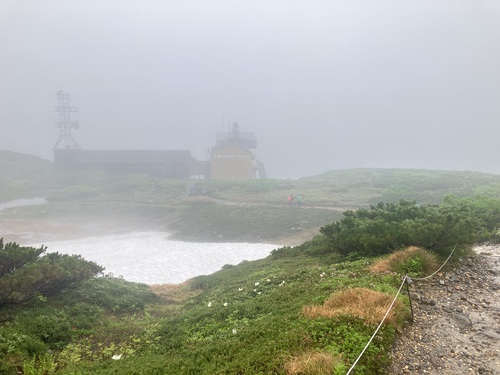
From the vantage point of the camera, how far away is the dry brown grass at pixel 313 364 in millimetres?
5305

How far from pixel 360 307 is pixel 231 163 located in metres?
75.8

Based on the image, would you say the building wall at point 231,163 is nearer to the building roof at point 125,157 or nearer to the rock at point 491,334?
the building roof at point 125,157

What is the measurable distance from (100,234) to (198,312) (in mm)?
31832

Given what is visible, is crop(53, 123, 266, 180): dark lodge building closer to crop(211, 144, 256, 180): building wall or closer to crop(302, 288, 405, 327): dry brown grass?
crop(211, 144, 256, 180): building wall

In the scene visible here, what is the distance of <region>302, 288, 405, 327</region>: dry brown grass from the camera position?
278 inches

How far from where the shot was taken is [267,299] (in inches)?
405

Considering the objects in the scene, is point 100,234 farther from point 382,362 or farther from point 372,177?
point 372,177

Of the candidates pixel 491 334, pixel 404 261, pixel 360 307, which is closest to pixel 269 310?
pixel 360 307

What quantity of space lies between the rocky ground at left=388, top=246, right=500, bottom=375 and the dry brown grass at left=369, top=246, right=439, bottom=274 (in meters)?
0.38

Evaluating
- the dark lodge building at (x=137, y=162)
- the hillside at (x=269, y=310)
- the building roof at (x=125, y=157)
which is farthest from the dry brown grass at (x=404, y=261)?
the building roof at (x=125, y=157)

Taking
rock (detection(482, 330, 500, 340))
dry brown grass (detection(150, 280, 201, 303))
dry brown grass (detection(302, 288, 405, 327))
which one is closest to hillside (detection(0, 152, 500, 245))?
dry brown grass (detection(150, 280, 201, 303))

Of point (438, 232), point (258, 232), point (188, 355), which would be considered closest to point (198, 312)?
point (188, 355)

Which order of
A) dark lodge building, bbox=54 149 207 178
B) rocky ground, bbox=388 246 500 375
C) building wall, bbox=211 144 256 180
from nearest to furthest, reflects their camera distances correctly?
1. rocky ground, bbox=388 246 500 375
2. building wall, bbox=211 144 256 180
3. dark lodge building, bbox=54 149 207 178

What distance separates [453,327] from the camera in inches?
291
